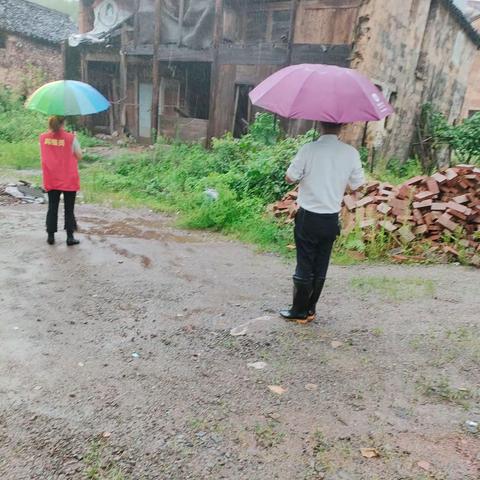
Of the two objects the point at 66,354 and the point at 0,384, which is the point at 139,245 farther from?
the point at 0,384

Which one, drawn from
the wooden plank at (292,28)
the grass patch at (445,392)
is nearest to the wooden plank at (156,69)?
the wooden plank at (292,28)

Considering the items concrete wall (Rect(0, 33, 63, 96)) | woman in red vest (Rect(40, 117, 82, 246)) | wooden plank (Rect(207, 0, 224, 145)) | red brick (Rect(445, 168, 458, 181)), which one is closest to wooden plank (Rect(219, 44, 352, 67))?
wooden plank (Rect(207, 0, 224, 145))

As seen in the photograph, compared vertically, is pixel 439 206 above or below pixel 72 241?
above

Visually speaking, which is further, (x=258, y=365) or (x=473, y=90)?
(x=473, y=90)

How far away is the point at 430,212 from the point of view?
6.00 m

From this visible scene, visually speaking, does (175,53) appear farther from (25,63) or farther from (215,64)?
(25,63)

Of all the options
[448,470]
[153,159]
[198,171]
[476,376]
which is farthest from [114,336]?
[153,159]

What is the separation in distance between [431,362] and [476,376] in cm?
31

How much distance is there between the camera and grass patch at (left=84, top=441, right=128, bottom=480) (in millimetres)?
2143

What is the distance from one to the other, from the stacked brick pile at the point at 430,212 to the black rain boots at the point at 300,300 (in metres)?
2.40

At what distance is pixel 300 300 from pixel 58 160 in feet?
10.9

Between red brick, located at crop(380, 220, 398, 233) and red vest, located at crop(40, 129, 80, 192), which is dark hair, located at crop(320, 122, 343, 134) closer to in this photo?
red brick, located at crop(380, 220, 398, 233)

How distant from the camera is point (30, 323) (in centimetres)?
362

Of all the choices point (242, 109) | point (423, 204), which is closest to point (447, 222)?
point (423, 204)
